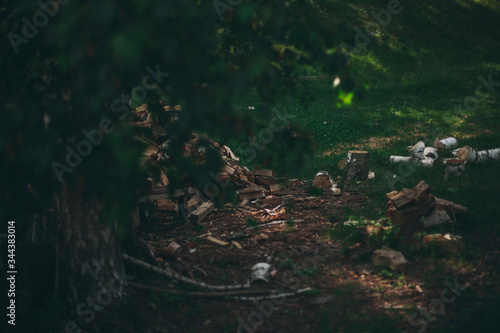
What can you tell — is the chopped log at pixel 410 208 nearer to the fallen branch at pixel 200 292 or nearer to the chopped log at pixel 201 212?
the fallen branch at pixel 200 292

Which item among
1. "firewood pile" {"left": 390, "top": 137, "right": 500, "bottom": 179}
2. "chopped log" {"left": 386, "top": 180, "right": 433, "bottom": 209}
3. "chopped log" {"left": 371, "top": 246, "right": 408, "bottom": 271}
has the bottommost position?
"chopped log" {"left": 371, "top": 246, "right": 408, "bottom": 271}

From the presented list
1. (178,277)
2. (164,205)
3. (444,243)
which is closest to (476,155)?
(444,243)

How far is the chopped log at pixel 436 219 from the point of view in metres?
5.59

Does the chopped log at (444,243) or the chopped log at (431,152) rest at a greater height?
the chopped log at (431,152)

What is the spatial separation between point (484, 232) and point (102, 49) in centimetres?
506

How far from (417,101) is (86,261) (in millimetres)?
11168

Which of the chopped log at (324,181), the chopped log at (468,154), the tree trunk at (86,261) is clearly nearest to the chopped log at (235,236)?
the chopped log at (324,181)

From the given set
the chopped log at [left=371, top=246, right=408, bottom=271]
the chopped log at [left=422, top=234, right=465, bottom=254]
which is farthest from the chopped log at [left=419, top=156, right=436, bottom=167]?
the chopped log at [left=371, top=246, right=408, bottom=271]

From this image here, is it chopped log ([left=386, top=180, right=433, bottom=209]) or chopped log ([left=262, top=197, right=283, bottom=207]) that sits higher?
chopped log ([left=386, top=180, right=433, bottom=209])

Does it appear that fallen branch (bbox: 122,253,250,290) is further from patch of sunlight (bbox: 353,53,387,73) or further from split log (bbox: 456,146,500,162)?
patch of sunlight (bbox: 353,53,387,73)

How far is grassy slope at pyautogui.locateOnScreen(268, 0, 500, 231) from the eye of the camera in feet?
23.4

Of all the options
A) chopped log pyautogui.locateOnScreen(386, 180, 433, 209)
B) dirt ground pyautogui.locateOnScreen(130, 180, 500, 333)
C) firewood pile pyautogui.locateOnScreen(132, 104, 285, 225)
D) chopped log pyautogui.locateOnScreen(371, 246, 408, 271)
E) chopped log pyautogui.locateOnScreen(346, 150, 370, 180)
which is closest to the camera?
dirt ground pyautogui.locateOnScreen(130, 180, 500, 333)

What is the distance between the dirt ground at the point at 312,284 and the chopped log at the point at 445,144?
124 inches

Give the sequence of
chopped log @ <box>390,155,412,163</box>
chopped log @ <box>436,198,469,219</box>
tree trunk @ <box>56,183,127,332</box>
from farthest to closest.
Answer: chopped log @ <box>390,155,412,163</box>, chopped log @ <box>436,198,469,219</box>, tree trunk @ <box>56,183,127,332</box>
